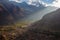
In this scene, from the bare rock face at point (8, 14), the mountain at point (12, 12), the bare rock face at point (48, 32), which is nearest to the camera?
the bare rock face at point (48, 32)

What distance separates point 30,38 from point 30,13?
67325 millimetres

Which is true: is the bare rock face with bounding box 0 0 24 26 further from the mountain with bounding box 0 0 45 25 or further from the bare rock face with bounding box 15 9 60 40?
the bare rock face with bounding box 15 9 60 40

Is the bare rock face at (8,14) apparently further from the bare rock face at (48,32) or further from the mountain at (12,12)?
the bare rock face at (48,32)

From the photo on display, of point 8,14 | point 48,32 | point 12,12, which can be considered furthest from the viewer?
point 12,12

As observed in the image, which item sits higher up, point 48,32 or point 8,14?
point 8,14

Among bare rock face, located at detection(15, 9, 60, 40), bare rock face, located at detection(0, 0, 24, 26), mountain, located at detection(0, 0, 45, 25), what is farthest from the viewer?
mountain, located at detection(0, 0, 45, 25)

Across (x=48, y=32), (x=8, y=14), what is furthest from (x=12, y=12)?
(x=48, y=32)

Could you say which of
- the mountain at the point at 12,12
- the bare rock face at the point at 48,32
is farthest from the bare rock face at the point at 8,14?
the bare rock face at the point at 48,32

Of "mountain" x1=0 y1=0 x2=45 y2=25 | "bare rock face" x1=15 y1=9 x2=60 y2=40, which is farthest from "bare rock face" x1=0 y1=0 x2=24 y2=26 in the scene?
"bare rock face" x1=15 y1=9 x2=60 y2=40

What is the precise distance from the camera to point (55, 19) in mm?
70500

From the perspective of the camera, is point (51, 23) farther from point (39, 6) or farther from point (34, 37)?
point (39, 6)

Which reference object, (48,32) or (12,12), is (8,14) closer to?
(12,12)

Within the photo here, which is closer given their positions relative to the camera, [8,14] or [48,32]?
[48,32]

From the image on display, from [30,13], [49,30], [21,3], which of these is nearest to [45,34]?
[49,30]
